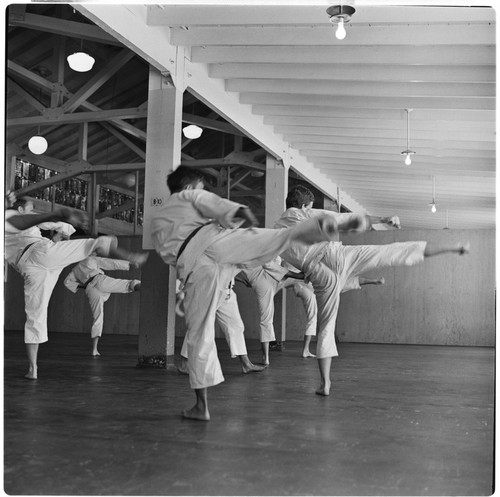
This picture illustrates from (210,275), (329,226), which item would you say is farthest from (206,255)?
(329,226)

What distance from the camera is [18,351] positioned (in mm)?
7402

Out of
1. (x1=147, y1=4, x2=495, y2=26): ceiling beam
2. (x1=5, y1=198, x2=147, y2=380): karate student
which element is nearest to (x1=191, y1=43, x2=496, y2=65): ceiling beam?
(x1=147, y1=4, x2=495, y2=26): ceiling beam

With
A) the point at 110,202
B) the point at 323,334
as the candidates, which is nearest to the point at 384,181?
the point at 323,334

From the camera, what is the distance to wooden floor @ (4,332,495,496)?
7.56ft

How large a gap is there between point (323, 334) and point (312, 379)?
3.42 ft

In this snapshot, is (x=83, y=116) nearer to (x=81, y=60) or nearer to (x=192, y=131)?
(x=81, y=60)

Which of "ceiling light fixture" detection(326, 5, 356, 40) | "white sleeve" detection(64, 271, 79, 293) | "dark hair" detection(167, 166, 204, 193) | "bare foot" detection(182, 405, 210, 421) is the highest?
"ceiling light fixture" detection(326, 5, 356, 40)

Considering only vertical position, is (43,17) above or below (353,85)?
above

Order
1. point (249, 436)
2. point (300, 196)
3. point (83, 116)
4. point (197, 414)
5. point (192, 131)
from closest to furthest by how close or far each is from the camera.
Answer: point (249, 436)
point (197, 414)
point (300, 196)
point (83, 116)
point (192, 131)

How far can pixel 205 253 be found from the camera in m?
3.49

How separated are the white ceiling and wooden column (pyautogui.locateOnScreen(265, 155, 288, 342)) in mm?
229

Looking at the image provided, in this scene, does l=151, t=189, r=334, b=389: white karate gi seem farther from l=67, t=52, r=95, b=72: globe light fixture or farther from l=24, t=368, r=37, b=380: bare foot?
l=67, t=52, r=95, b=72: globe light fixture

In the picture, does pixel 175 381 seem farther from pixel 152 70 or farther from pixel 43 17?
pixel 43 17

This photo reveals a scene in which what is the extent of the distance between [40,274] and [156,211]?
4.30 ft
